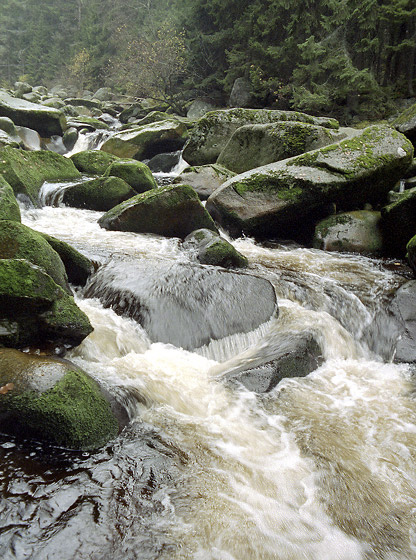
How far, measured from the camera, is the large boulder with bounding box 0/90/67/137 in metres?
16.6

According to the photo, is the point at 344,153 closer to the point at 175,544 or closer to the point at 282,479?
the point at 282,479

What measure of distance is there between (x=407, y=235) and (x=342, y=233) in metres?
1.17

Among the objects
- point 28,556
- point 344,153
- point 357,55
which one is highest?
point 357,55

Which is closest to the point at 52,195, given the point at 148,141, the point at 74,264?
the point at 74,264

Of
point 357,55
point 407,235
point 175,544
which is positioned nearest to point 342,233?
point 407,235

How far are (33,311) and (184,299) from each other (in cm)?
193

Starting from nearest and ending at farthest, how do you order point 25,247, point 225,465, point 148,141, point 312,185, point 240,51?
1. point 225,465
2. point 25,247
3. point 312,185
4. point 148,141
5. point 240,51

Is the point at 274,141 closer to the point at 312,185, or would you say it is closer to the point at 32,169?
the point at 312,185

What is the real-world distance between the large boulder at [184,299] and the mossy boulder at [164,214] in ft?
6.44

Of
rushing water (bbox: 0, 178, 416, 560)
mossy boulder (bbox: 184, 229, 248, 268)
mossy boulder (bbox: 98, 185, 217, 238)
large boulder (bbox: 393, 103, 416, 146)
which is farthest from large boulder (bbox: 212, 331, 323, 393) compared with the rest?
large boulder (bbox: 393, 103, 416, 146)

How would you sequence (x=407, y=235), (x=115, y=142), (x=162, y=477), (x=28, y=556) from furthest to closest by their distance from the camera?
1. (x=115, y=142)
2. (x=407, y=235)
3. (x=162, y=477)
4. (x=28, y=556)

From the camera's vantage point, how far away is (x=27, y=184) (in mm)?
8562

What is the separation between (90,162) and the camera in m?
11.4

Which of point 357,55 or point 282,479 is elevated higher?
point 357,55
